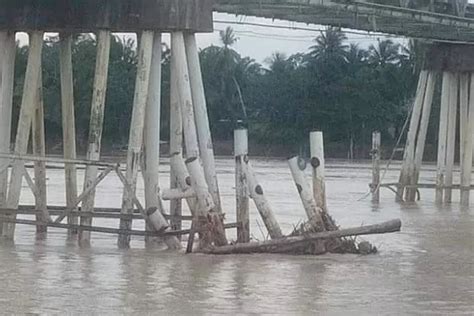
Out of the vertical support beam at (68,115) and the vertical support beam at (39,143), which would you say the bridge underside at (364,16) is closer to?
the vertical support beam at (68,115)

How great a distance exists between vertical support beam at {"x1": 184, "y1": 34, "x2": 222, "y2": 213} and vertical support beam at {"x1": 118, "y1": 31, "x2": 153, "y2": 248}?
816 millimetres

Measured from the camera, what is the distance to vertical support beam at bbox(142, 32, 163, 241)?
2227 centimetres

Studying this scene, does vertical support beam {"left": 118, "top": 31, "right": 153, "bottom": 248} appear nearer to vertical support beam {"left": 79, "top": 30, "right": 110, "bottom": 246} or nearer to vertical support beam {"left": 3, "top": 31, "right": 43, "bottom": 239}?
vertical support beam {"left": 79, "top": 30, "right": 110, "bottom": 246}

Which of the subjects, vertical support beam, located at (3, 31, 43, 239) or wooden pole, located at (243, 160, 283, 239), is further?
vertical support beam, located at (3, 31, 43, 239)

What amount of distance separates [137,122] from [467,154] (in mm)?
15928

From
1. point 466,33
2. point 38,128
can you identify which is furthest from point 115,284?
point 466,33

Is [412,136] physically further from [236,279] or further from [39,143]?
[236,279]

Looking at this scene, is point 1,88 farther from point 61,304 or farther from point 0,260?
point 61,304

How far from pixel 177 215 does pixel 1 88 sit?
385 cm

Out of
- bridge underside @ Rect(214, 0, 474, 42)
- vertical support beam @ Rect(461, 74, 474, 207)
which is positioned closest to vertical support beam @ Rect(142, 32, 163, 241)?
bridge underside @ Rect(214, 0, 474, 42)

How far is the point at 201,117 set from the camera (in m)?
22.0

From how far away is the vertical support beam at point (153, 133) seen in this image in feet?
73.0

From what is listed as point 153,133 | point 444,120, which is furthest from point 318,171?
point 444,120

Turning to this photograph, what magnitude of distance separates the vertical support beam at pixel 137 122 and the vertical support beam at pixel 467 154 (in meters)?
15.1
